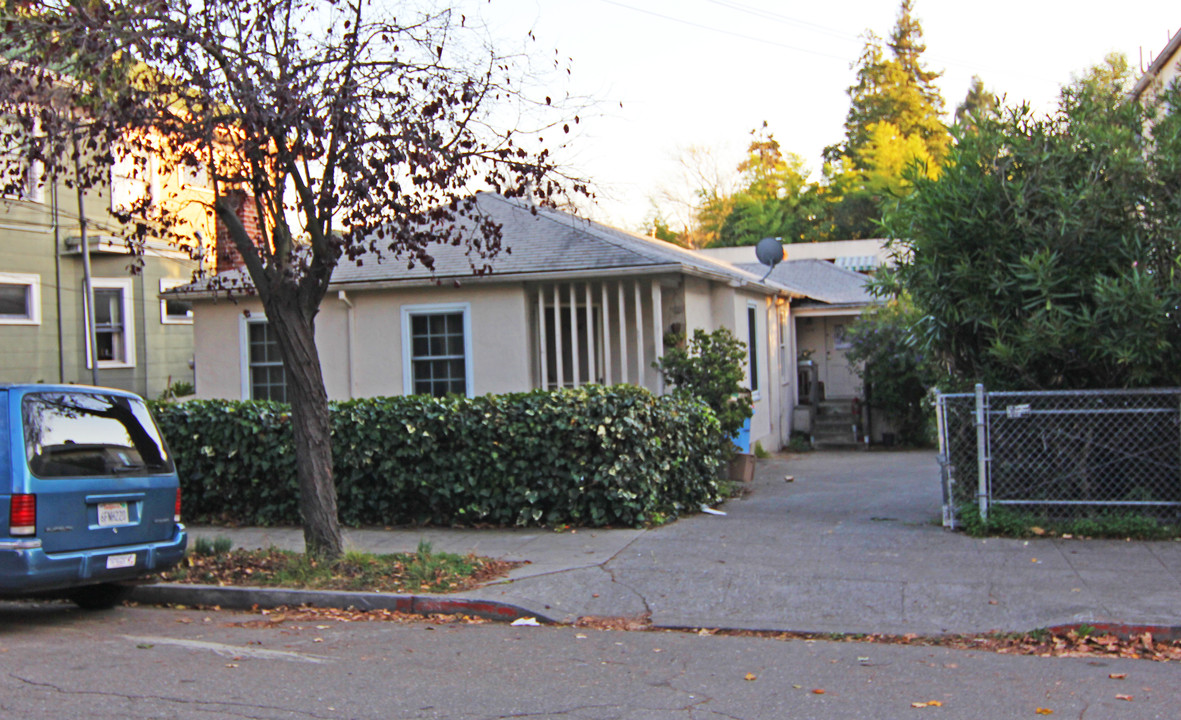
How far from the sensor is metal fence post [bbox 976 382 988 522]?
30.9 ft

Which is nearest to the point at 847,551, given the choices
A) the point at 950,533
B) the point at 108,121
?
the point at 950,533

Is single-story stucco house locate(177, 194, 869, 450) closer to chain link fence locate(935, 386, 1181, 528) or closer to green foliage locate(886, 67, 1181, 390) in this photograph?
green foliage locate(886, 67, 1181, 390)

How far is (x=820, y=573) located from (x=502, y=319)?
8069mm

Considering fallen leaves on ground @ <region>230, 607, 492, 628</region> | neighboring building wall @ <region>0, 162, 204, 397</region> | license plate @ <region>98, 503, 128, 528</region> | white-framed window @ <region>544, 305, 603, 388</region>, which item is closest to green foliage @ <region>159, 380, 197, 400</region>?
neighboring building wall @ <region>0, 162, 204, 397</region>

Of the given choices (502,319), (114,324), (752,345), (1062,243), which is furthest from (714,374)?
(114,324)

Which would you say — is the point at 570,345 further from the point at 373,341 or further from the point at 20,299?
the point at 20,299

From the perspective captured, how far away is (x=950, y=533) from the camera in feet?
31.4

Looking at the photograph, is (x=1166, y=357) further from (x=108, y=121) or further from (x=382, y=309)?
(x=382, y=309)

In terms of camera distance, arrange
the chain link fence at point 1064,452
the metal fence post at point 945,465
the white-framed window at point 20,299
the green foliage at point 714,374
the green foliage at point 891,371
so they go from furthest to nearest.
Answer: the white-framed window at point 20,299
the green foliage at point 891,371
the green foliage at point 714,374
the metal fence post at point 945,465
the chain link fence at point 1064,452

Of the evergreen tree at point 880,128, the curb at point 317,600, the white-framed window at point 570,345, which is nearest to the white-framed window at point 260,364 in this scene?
the white-framed window at point 570,345

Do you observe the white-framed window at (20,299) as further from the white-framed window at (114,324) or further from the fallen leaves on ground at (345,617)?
the fallen leaves on ground at (345,617)

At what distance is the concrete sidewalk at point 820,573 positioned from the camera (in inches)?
278

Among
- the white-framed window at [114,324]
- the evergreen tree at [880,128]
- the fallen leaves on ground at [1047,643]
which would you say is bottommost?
the fallen leaves on ground at [1047,643]

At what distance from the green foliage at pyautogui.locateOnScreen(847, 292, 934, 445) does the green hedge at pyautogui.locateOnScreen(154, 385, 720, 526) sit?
9.14 metres
